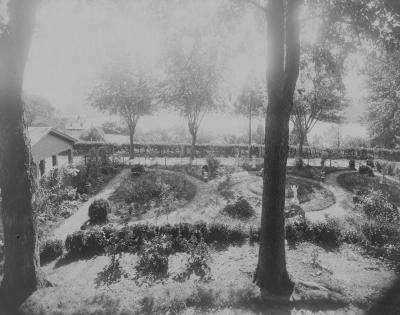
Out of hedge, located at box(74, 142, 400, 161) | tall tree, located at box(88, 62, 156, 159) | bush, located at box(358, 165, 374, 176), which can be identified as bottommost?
bush, located at box(358, 165, 374, 176)

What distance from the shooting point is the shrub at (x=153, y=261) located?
9.85 m

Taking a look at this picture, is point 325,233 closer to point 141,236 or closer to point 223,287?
point 223,287

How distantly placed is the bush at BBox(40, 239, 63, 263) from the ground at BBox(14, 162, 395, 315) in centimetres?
38

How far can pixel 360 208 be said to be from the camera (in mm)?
16234

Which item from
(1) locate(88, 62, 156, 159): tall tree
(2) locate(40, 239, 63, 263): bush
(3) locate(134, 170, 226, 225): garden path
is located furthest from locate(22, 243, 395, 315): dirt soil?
(1) locate(88, 62, 156, 159): tall tree

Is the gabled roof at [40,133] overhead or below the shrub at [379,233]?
overhead

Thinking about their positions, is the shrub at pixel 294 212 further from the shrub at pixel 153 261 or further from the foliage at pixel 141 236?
the shrub at pixel 153 261

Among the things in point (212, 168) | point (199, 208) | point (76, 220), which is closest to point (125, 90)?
point (212, 168)

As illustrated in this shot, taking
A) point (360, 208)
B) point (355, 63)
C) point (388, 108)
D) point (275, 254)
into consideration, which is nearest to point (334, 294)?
point (275, 254)

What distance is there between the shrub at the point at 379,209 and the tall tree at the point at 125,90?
23.1 metres

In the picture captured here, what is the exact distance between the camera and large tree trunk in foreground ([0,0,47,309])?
6.96m

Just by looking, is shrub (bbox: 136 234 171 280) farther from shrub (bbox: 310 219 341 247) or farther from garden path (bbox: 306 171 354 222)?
garden path (bbox: 306 171 354 222)

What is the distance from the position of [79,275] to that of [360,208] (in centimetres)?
1449

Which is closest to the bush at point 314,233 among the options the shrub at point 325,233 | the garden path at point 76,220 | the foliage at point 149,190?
the shrub at point 325,233
